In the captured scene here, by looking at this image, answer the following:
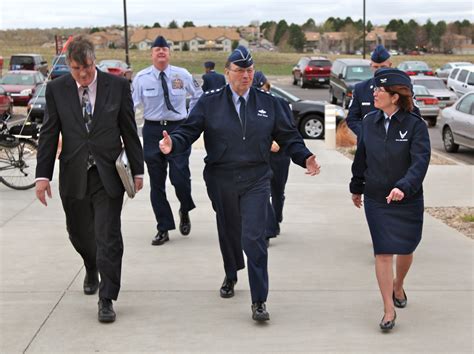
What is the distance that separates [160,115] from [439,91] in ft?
71.2

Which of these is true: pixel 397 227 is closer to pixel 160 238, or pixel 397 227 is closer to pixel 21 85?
pixel 160 238

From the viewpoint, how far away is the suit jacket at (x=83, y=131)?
533cm

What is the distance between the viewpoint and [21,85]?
30.1m

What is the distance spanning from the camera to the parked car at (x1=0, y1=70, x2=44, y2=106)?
29.3 meters

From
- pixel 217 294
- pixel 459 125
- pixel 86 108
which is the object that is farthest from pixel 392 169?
pixel 459 125

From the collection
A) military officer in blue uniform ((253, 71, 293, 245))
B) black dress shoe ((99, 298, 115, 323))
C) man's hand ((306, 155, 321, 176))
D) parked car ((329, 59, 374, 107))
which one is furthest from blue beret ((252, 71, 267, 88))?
parked car ((329, 59, 374, 107))

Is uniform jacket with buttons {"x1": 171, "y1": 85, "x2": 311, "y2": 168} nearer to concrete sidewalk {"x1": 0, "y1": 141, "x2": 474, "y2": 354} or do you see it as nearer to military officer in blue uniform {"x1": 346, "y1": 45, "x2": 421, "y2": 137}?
concrete sidewalk {"x1": 0, "y1": 141, "x2": 474, "y2": 354}

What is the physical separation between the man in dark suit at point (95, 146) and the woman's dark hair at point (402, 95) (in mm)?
1755

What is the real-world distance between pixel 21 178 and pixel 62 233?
2.89 meters

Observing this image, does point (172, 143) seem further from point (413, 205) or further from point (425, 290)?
point (425, 290)

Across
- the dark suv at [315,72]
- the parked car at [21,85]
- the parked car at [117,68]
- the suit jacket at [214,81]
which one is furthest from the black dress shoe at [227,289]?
the dark suv at [315,72]

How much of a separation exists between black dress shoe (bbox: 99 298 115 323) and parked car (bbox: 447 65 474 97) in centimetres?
2592

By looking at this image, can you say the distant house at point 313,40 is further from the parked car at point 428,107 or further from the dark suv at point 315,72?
the parked car at point 428,107

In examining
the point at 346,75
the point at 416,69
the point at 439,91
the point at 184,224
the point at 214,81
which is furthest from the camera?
the point at 416,69
